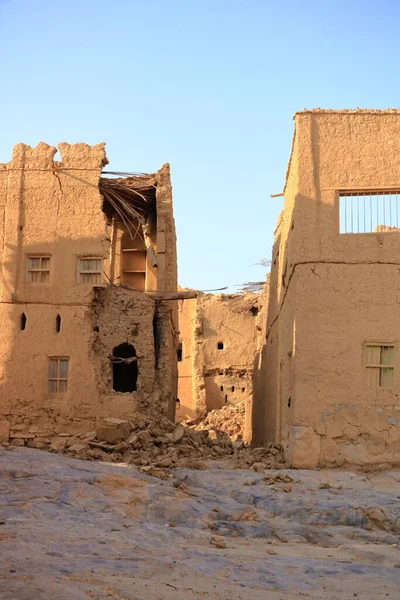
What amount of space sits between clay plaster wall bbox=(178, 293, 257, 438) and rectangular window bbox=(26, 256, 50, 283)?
14476 mm

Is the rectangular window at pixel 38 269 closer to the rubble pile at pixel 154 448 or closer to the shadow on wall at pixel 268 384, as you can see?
the rubble pile at pixel 154 448

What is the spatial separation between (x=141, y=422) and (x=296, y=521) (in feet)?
20.6

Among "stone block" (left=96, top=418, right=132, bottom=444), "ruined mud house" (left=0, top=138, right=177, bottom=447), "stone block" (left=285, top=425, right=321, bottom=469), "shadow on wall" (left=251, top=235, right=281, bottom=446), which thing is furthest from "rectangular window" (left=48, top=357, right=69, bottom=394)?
"stone block" (left=285, top=425, right=321, bottom=469)

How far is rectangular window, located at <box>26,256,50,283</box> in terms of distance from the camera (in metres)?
19.9

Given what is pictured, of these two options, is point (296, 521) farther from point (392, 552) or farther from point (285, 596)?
point (285, 596)

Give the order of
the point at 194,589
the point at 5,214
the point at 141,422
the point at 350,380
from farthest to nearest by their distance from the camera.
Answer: the point at 5,214, the point at 141,422, the point at 350,380, the point at 194,589

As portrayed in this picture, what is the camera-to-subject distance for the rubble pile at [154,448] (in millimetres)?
15305

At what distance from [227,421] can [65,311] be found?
12341 millimetres

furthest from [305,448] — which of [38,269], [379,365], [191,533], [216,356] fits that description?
[216,356]

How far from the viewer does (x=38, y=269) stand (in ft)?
65.4

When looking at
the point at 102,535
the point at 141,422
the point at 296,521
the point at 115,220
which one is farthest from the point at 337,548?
the point at 115,220

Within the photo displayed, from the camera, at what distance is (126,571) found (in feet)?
25.9

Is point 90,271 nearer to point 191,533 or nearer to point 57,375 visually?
point 57,375

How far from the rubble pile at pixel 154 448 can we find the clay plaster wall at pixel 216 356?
1507 cm
